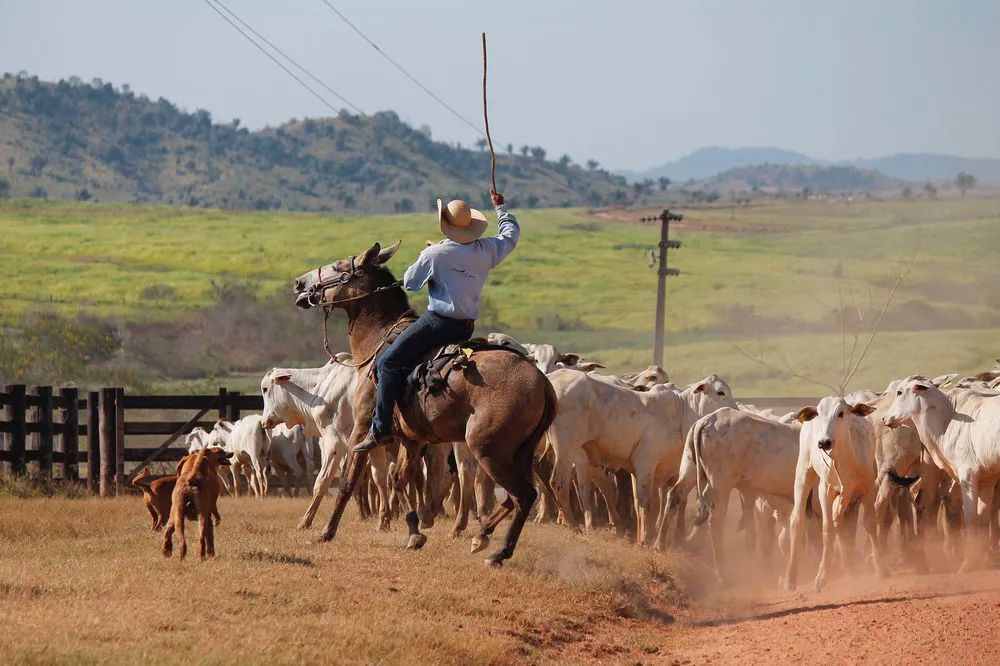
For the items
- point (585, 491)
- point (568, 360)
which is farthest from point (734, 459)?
point (568, 360)

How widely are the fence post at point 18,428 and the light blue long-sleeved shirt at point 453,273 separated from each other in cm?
1317

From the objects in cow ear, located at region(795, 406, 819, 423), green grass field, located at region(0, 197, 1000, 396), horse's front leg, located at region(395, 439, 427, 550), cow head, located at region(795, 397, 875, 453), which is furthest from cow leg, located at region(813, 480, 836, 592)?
green grass field, located at region(0, 197, 1000, 396)

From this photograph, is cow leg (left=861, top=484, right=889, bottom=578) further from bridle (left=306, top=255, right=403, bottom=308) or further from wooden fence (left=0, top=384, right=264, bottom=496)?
wooden fence (left=0, top=384, right=264, bottom=496)

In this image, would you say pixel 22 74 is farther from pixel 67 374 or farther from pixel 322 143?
pixel 67 374

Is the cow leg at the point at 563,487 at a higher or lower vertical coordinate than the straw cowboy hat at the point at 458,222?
lower

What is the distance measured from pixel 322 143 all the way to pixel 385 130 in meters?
9.54

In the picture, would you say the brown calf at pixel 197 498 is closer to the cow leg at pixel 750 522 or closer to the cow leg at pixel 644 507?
the cow leg at pixel 644 507

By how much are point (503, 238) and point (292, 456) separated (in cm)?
1461

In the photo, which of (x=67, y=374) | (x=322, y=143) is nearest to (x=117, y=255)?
(x=67, y=374)

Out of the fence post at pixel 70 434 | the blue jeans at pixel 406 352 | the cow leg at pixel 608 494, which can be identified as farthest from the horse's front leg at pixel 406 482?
the fence post at pixel 70 434

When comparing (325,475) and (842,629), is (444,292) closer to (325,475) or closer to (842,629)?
(325,475)

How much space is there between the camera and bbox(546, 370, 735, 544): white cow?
1834cm

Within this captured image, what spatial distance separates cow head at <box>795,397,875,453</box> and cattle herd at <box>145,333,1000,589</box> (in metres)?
0.02

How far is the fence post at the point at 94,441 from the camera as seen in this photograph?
25.1 meters
